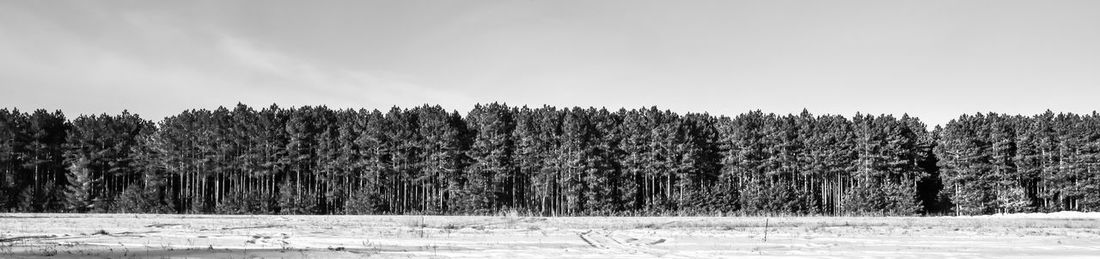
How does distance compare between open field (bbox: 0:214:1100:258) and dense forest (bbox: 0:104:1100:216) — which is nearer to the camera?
open field (bbox: 0:214:1100:258)

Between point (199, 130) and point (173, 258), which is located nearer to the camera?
point (173, 258)

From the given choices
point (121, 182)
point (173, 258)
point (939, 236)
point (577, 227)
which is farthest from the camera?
point (121, 182)

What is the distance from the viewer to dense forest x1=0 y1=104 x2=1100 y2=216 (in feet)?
237

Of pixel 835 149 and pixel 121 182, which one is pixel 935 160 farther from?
pixel 121 182

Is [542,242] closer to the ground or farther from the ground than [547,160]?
closer to the ground

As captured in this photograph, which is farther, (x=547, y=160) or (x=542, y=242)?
(x=547, y=160)

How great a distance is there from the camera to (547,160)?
73750 millimetres

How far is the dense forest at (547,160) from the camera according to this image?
7238 centimetres

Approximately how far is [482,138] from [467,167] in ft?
10.2

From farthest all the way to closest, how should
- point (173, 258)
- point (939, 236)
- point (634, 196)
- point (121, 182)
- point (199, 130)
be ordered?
point (121, 182) < point (199, 130) < point (634, 196) < point (939, 236) < point (173, 258)

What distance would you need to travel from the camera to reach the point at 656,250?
21672mm

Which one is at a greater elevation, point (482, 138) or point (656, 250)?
point (482, 138)

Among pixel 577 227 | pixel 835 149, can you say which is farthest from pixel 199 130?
pixel 835 149

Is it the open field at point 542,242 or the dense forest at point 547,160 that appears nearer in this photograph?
the open field at point 542,242
